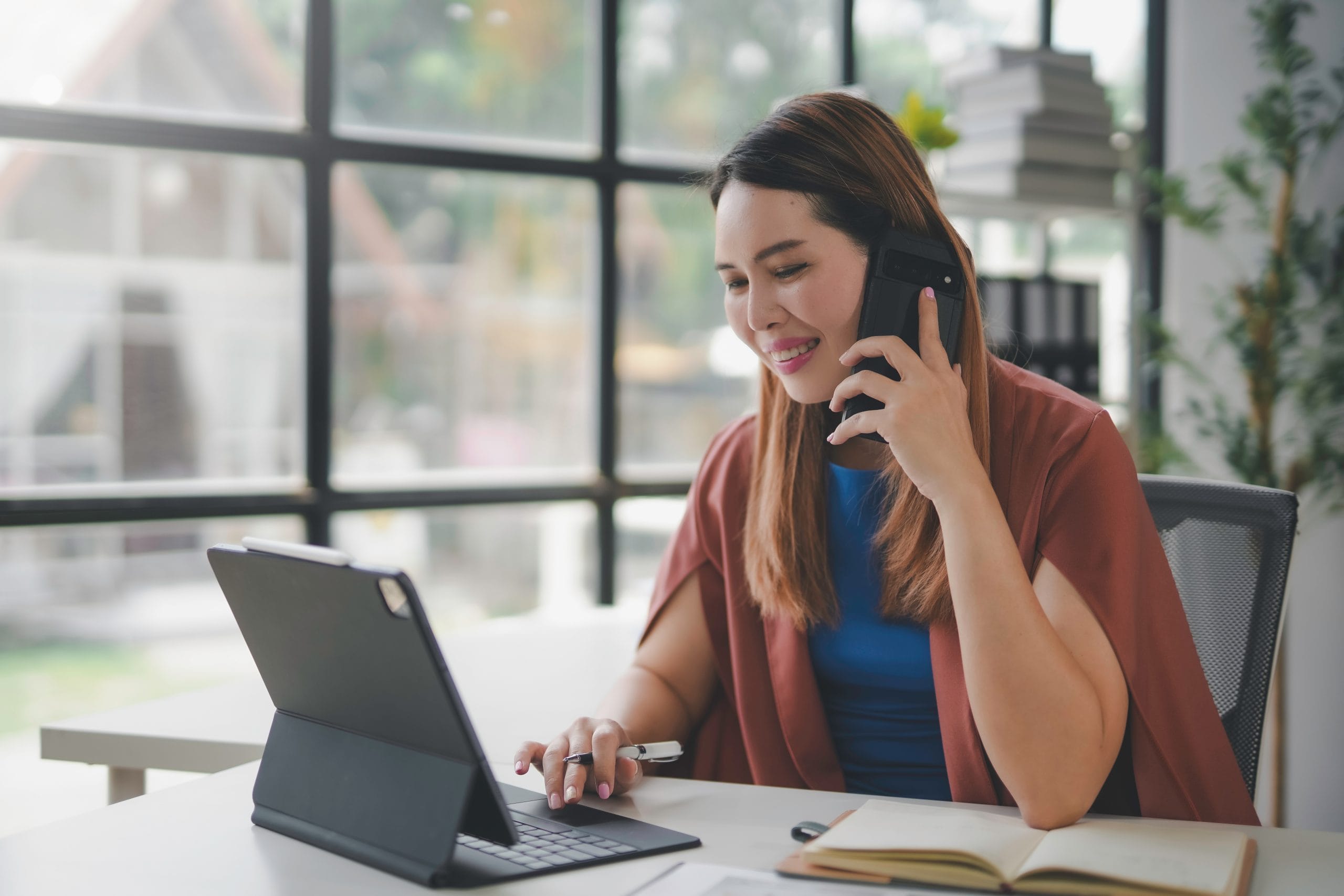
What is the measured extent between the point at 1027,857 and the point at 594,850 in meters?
0.33

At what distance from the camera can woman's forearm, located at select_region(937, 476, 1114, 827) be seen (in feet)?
3.13

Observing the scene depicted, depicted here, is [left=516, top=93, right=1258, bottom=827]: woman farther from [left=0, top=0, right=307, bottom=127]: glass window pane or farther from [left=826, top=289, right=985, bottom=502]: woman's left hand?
[left=0, top=0, right=307, bottom=127]: glass window pane

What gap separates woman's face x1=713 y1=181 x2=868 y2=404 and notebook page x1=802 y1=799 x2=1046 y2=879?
0.50 metres

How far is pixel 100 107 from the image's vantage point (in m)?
2.50

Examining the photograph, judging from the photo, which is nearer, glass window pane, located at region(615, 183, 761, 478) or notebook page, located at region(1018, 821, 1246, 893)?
notebook page, located at region(1018, 821, 1246, 893)

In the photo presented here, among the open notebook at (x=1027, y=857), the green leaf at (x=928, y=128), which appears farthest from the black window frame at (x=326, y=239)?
the open notebook at (x=1027, y=857)

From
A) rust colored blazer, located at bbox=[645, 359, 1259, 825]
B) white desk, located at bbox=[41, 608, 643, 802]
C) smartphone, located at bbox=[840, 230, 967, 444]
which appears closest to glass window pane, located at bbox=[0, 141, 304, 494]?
white desk, located at bbox=[41, 608, 643, 802]

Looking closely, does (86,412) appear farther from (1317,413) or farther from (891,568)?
(1317,413)

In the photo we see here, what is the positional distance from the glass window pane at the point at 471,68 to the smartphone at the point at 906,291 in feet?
6.35

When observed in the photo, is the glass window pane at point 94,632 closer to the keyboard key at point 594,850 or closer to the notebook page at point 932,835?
the keyboard key at point 594,850

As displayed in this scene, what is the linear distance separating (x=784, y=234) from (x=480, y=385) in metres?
1.87

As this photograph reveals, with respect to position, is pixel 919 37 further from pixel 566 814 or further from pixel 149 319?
pixel 566 814

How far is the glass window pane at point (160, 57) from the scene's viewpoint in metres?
2.44

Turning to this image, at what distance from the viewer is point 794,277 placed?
1.23 metres
